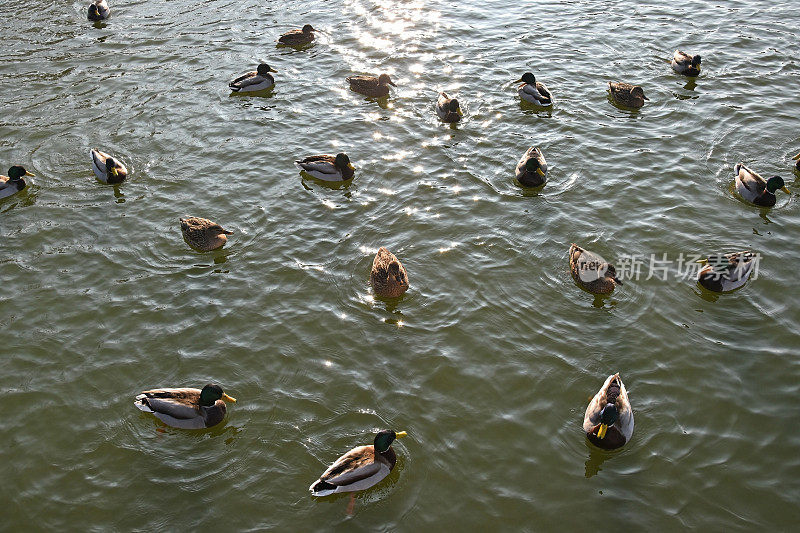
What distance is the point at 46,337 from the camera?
11.5 meters

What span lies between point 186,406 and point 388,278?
4.16 m

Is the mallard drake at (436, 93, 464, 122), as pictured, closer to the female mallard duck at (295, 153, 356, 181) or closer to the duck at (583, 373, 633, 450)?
the female mallard duck at (295, 153, 356, 181)

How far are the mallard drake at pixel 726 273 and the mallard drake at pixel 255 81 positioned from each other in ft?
42.4

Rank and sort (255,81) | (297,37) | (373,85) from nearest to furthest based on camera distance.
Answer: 1. (373,85)
2. (255,81)
3. (297,37)

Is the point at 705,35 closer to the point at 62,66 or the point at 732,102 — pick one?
the point at 732,102

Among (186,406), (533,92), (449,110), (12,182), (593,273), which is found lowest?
(186,406)

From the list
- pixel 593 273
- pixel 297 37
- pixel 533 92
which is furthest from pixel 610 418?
pixel 297 37

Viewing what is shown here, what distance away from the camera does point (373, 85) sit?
18.3 m

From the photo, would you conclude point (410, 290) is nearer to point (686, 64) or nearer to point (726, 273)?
point (726, 273)

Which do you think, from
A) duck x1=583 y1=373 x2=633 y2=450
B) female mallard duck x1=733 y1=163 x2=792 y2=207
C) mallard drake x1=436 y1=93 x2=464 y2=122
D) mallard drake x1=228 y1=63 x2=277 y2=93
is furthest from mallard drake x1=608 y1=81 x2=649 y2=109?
duck x1=583 y1=373 x2=633 y2=450

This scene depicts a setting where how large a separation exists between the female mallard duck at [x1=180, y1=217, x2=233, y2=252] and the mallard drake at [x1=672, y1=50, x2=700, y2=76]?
45.2 feet

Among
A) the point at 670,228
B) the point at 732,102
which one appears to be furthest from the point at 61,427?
the point at 732,102

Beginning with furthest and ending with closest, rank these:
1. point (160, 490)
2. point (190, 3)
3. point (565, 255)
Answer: point (190, 3) < point (565, 255) < point (160, 490)

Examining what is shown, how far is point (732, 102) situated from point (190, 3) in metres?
19.2
